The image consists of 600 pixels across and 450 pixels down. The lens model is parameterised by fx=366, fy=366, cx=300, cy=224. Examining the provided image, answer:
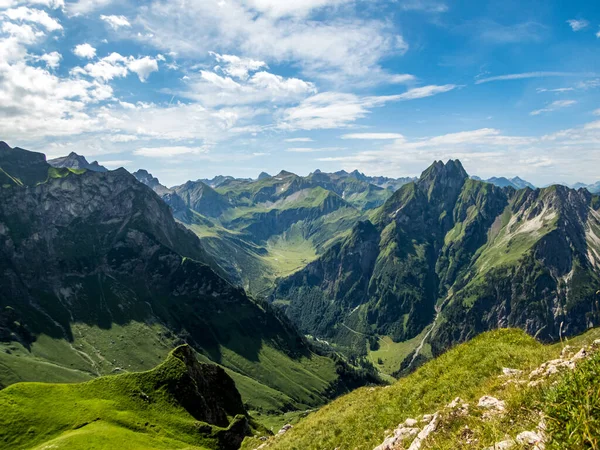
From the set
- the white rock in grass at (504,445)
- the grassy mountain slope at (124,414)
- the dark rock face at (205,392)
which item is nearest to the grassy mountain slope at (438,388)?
the white rock in grass at (504,445)

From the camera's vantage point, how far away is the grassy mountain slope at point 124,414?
6050 centimetres

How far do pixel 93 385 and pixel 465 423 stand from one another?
86.1 meters

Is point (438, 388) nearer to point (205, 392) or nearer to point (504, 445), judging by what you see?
point (504, 445)

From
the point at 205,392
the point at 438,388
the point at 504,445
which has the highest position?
the point at 504,445

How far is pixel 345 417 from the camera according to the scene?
31.8 m

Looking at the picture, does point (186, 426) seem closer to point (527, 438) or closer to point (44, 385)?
point (44, 385)

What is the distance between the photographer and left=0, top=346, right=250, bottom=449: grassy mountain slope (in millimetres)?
60500

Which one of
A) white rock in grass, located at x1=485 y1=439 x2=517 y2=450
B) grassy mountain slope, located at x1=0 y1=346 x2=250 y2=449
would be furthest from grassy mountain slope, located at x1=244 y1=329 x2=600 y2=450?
grassy mountain slope, located at x1=0 y1=346 x2=250 y2=449

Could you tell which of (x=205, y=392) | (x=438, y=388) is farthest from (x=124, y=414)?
(x=438, y=388)

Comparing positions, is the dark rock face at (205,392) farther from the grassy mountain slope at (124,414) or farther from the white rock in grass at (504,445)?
the white rock in grass at (504,445)

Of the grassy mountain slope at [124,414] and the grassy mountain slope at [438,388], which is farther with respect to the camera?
the grassy mountain slope at [124,414]

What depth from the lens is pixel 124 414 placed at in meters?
69.4

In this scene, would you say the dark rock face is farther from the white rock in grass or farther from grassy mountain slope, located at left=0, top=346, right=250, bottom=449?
the white rock in grass

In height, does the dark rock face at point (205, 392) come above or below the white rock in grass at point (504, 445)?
below
